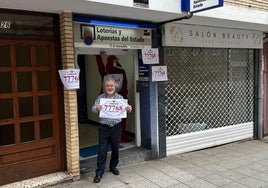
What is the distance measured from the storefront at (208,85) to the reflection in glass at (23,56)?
2.65m

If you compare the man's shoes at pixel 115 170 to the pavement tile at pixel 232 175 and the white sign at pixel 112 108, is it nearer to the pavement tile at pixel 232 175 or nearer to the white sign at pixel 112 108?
the white sign at pixel 112 108

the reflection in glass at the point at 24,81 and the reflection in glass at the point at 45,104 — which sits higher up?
the reflection in glass at the point at 24,81

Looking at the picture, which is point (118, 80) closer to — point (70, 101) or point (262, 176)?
point (70, 101)

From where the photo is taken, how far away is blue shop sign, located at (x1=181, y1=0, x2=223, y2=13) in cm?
504

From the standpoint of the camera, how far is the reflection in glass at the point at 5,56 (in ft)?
15.8

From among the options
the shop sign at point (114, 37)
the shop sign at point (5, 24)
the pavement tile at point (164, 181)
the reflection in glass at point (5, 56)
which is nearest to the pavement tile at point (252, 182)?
the pavement tile at point (164, 181)

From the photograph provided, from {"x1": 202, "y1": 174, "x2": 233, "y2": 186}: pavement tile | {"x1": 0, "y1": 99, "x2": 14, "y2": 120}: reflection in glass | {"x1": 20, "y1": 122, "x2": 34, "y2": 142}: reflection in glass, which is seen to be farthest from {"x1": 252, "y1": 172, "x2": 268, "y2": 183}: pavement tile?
{"x1": 0, "y1": 99, "x2": 14, "y2": 120}: reflection in glass

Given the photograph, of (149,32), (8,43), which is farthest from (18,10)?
(149,32)

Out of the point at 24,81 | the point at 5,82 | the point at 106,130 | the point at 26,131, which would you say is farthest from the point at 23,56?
the point at 106,130

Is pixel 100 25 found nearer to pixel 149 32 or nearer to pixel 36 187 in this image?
pixel 149 32

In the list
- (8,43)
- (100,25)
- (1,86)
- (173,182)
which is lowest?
(173,182)

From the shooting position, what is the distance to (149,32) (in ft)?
20.5

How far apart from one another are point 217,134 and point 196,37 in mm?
2367

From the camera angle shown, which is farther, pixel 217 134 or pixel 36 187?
pixel 217 134
